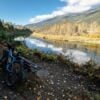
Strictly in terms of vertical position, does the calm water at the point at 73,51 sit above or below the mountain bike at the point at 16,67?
below

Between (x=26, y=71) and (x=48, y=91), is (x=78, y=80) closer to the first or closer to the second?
(x=48, y=91)

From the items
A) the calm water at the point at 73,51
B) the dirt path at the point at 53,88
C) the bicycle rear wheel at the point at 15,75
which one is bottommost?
the calm water at the point at 73,51

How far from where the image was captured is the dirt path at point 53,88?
1027 centimetres

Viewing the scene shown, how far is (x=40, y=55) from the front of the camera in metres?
17.0

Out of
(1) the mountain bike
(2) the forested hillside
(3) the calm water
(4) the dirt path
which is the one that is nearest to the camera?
(1) the mountain bike

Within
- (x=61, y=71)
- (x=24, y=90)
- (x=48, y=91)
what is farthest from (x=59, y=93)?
(x=61, y=71)

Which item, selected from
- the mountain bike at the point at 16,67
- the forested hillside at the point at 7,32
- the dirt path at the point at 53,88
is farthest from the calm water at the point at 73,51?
the mountain bike at the point at 16,67

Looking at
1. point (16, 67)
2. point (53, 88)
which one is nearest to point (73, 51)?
point (53, 88)

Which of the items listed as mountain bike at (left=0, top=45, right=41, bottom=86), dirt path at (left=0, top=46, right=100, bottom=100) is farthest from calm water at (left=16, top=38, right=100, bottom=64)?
mountain bike at (left=0, top=45, right=41, bottom=86)

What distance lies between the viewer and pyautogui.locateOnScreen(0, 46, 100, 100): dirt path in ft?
33.7

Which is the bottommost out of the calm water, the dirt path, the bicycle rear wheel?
the calm water

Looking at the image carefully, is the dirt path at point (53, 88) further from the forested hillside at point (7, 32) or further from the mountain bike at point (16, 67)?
the forested hillside at point (7, 32)

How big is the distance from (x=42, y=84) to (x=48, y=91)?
610 mm

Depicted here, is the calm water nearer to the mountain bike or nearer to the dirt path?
the dirt path
